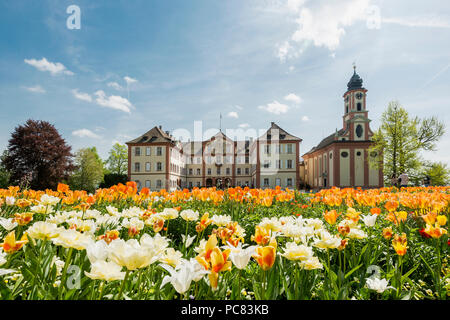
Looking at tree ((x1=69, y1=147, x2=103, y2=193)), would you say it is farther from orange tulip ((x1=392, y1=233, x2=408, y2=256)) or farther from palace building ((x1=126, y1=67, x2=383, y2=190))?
orange tulip ((x1=392, y1=233, x2=408, y2=256))

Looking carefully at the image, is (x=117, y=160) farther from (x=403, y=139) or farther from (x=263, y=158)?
(x=403, y=139)

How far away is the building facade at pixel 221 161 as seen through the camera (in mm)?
44375

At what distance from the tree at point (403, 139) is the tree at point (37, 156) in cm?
3928

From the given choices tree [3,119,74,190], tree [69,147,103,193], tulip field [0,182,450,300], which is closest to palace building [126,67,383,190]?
tree [69,147,103,193]

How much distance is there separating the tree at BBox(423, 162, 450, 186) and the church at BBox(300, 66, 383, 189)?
20.7 feet

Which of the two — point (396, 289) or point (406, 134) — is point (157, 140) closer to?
point (406, 134)

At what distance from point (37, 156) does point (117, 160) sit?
875 inches

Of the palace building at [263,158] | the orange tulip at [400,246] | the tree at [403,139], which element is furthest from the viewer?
the palace building at [263,158]

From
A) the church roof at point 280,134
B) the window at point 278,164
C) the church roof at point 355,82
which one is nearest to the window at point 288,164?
the window at point 278,164

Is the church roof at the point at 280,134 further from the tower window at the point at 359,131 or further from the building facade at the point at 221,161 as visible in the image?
the tower window at the point at 359,131

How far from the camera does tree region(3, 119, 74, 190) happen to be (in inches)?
1084

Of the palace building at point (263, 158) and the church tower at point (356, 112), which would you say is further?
the church tower at point (356, 112)

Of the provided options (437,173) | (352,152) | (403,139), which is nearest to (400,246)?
(403,139)
